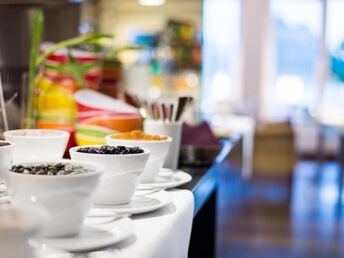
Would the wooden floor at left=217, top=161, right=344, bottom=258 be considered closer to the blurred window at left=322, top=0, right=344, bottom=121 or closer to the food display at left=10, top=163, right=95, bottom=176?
the food display at left=10, top=163, right=95, bottom=176

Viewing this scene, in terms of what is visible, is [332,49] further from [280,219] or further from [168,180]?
[168,180]

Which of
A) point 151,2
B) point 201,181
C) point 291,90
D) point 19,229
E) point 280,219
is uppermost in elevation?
point 151,2

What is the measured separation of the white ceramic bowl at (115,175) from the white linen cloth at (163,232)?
57 mm

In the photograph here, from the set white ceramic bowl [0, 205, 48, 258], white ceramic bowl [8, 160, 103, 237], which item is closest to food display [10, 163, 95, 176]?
white ceramic bowl [8, 160, 103, 237]

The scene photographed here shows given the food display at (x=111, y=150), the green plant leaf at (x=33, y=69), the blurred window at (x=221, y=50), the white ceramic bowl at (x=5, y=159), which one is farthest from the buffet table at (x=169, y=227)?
the blurred window at (x=221, y=50)

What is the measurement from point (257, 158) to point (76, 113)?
5946 millimetres

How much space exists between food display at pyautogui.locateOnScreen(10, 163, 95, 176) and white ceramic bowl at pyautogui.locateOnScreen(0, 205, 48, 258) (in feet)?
0.52

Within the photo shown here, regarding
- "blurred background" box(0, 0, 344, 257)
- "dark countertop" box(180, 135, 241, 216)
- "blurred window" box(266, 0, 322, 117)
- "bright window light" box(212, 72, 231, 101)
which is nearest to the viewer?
"dark countertop" box(180, 135, 241, 216)

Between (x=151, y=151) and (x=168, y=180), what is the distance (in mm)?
89

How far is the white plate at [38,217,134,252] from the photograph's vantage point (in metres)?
0.72

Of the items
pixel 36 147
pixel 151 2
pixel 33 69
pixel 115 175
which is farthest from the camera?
pixel 151 2

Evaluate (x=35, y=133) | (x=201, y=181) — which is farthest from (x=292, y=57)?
(x=35, y=133)

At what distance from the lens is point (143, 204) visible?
0.97m

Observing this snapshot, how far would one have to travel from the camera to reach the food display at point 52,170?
0.80m
